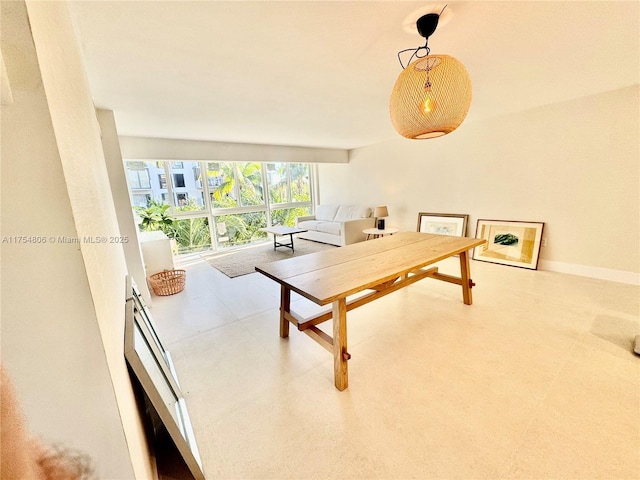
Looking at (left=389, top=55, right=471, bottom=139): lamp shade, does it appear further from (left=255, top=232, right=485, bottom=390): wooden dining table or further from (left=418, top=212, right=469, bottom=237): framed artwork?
(left=418, top=212, right=469, bottom=237): framed artwork

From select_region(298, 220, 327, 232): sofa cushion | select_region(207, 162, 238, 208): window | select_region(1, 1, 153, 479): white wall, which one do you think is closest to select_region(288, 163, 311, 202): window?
select_region(298, 220, 327, 232): sofa cushion

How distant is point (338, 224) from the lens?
17.3 ft

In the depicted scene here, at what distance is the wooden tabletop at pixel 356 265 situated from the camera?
4.95 feet

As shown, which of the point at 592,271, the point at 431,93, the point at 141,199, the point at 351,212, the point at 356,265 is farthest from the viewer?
the point at 351,212

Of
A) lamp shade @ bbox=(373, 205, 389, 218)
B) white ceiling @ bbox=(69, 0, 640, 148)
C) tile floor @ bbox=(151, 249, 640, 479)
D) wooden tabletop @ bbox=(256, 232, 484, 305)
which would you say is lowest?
tile floor @ bbox=(151, 249, 640, 479)

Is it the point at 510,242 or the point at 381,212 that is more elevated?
the point at 381,212

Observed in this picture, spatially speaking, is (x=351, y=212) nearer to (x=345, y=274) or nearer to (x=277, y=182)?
(x=277, y=182)

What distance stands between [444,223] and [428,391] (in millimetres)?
3375

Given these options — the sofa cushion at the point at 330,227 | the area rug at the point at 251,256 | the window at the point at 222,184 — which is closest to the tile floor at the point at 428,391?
the area rug at the point at 251,256

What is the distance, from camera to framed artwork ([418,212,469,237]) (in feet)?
13.5

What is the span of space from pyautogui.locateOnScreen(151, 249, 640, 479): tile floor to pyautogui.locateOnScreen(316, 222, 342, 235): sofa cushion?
9.11 ft

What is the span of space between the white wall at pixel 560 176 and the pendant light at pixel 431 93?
9.30ft

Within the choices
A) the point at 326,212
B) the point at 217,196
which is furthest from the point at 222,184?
the point at 326,212

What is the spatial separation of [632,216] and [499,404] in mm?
2987
